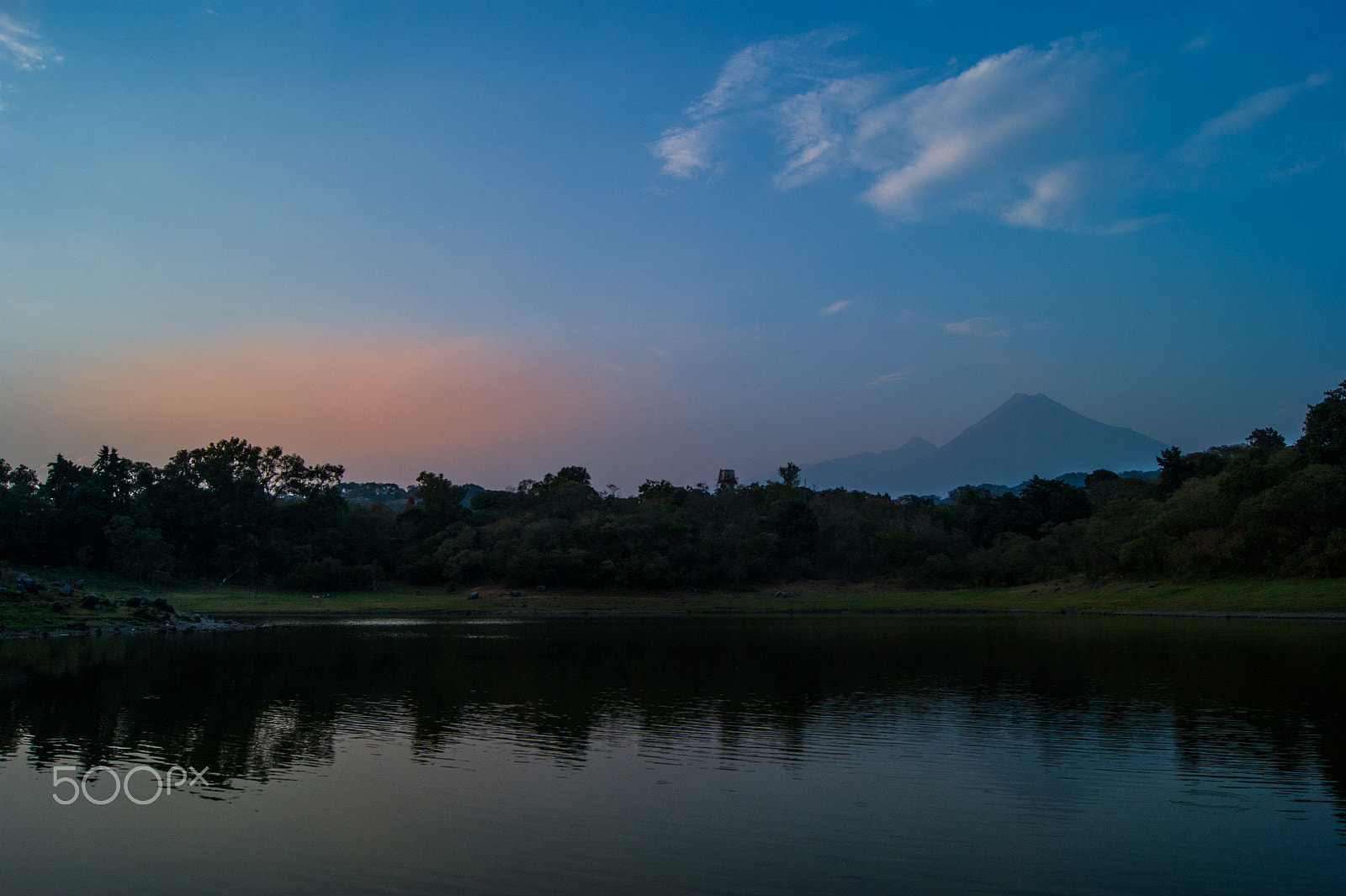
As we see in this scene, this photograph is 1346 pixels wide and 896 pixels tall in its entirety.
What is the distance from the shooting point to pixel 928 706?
21.2m

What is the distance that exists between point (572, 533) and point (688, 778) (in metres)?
73.5

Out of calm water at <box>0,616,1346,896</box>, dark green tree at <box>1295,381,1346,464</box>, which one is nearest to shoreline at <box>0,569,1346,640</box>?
dark green tree at <box>1295,381,1346,464</box>

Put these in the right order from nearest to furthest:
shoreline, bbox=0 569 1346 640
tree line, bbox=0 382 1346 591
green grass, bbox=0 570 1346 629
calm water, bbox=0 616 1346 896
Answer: calm water, bbox=0 616 1346 896 < shoreline, bbox=0 569 1346 640 < green grass, bbox=0 570 1346 629 < tree line, bbox=0 382 1346 591

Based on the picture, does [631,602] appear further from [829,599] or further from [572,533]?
[829,599]

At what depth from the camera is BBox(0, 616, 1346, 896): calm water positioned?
9977 mm

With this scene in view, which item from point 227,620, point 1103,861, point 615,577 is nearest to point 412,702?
point 1103,861

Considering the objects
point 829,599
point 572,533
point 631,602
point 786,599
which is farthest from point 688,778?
point 572,533

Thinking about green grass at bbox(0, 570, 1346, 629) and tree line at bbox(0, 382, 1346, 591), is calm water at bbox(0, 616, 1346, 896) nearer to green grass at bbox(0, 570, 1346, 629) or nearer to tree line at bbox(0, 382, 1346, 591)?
green grass at bbox(0, 570, 1346, 629)

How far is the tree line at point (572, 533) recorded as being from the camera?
74688 mm

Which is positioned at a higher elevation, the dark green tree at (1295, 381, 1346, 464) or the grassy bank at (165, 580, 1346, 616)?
the dark green tree at (1295, 381, 1346, 464)

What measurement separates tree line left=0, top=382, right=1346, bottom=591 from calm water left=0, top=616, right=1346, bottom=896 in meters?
47.3

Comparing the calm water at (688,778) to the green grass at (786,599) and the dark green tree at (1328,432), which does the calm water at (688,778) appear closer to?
the green grass at (786,599)

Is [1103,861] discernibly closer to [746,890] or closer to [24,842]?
[746,890]

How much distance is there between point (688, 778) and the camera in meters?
14.4
